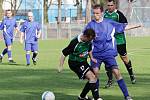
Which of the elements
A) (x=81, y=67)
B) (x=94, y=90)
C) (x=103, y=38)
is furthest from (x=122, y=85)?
(x=103, y=38)

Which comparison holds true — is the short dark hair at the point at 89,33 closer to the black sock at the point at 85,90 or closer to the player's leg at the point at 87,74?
the player's leg at the point at 87,74

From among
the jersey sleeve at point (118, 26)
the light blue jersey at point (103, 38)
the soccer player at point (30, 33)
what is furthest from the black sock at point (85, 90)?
the soccer player at point (30, 33)

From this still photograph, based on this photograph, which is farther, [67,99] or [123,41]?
[123,41]

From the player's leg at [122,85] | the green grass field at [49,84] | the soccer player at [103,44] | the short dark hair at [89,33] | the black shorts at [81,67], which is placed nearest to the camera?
the short dark hair at [89,33]

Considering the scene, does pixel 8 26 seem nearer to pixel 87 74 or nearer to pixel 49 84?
pixel 49 84

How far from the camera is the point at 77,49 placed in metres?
11.2

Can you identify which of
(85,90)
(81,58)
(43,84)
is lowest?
(43,84)

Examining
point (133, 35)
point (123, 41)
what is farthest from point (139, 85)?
point (133, 35)

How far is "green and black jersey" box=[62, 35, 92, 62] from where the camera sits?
11.2m

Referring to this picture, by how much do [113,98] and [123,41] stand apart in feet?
8.61

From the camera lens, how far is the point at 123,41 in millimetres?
14359

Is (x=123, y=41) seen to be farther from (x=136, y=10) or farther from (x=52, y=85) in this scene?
(x=136, y=10)

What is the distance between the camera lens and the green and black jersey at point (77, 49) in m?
11.2

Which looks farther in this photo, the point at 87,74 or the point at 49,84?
the point at 49,84
